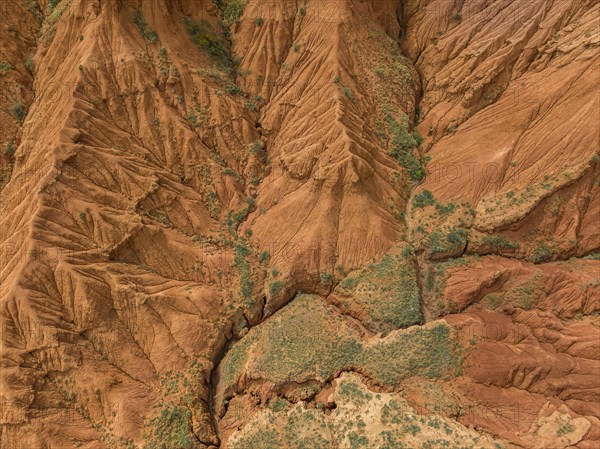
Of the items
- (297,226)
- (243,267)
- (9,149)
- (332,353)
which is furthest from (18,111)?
(332,353)

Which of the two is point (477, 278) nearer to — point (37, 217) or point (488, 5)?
point (488, 5)

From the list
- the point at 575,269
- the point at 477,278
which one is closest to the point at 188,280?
the point at 477,278

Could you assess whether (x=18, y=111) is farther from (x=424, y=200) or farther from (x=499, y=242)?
(x=499, y=242)

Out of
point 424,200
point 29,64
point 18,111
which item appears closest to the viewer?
point 18,111

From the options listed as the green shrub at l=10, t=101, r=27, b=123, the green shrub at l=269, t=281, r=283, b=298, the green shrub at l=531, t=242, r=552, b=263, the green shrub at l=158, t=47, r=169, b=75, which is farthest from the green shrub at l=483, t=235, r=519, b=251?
the green shrub at l=10, t=101, r=27, b=123

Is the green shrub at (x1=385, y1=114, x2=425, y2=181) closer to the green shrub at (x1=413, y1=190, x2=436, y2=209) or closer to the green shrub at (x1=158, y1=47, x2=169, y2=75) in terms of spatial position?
the green shrub at (x1=413, y1=190, x2=436, y2=209)
